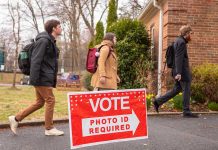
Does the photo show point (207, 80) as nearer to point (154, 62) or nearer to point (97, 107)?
point (154, 62)

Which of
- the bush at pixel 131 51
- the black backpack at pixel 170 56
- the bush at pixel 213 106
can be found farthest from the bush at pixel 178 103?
the bush at pixel 131 51

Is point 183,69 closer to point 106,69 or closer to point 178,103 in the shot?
point 178,103

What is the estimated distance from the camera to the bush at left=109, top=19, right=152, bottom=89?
14367mm

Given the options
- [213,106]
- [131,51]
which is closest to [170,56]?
[213,106]

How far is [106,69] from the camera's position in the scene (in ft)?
22.9

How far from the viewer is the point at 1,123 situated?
294 inches

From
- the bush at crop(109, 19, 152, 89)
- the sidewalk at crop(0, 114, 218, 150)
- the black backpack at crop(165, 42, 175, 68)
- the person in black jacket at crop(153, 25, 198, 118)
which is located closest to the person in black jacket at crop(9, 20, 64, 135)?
the sidewalk at crop(0, 114, 218, 150)

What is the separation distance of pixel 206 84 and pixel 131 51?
15.0 feet

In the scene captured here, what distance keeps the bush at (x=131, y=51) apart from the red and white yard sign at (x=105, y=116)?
29.7 ft

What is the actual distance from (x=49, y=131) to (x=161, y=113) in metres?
3.69

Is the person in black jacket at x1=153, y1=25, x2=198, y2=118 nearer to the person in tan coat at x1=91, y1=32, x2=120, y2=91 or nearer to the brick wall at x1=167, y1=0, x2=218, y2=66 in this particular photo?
the person in tan coat at x1=91, y1=32, x2=120, y2=91

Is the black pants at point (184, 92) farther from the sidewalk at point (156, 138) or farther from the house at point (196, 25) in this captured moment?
the house at point (196, 25)

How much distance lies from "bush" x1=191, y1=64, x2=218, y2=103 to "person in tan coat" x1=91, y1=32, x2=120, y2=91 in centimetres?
396

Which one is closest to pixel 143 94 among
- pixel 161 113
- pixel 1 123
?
pixel 1 123
